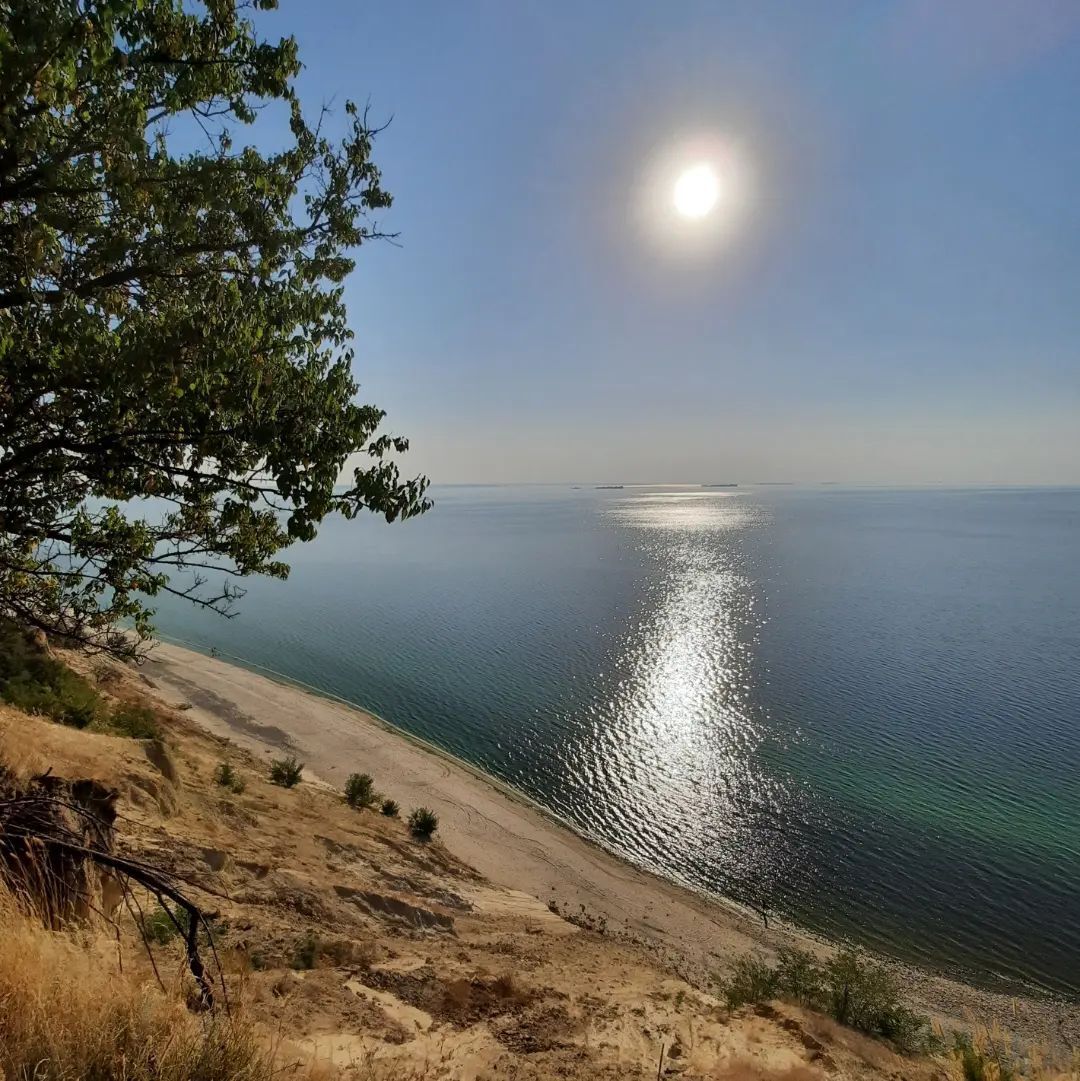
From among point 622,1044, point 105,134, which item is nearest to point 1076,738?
point 622,1044

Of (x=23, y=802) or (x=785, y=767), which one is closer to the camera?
(x=23, y=802)

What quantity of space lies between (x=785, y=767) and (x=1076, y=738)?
18834 mm

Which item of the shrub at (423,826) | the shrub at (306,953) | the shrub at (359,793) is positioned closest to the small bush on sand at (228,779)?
the shrub at (359,793)

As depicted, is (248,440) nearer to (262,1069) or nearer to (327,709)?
(262,1069)

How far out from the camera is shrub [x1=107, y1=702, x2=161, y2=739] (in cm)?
2017

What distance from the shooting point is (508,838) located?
2784 centimetres

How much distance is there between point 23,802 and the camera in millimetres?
5770

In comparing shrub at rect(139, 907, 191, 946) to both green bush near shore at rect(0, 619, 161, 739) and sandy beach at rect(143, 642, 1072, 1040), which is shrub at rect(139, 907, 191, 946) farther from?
sandy beach at rect(143, 642, 1072, 1040)

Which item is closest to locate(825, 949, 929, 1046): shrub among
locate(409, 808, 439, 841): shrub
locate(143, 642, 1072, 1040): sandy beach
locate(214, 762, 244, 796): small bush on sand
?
locate(143, 642, 1072, 1040): sandy beach

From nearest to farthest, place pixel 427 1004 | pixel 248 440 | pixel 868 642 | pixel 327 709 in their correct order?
pixel 248 440 → pixel 427 1004 → pixel 327 709 → pixel 868 642

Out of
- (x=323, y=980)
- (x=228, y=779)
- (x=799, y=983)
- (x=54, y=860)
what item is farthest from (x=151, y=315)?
(x=799, y=983)

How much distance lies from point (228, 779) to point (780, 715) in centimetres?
3468

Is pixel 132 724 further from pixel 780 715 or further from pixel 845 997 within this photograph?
pixel 780 715

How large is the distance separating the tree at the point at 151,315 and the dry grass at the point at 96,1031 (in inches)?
129
